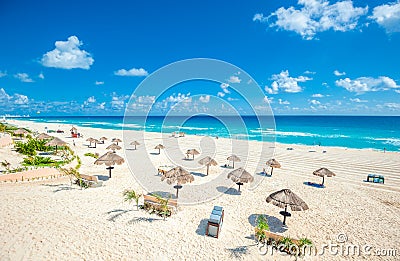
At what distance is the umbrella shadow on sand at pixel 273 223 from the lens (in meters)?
8.46

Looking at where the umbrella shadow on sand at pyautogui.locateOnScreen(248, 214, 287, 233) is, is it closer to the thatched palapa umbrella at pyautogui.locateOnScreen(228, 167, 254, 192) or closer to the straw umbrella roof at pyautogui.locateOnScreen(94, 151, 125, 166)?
the thatched palapa umbrella at pyautogui.locateOnScreen(228, 167, 254, 192)

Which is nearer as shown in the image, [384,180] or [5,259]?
[5,259]

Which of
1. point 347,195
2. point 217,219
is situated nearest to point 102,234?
point 217,219

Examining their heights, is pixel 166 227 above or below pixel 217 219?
below

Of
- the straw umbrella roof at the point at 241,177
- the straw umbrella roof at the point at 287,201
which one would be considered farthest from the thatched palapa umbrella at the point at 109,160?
the straw umbrella roof at the point at 287,201

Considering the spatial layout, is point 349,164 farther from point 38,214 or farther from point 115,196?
point 38,214

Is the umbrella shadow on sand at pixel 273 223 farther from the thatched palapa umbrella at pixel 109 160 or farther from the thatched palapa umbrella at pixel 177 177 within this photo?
the thatched palapa umbrella at pixel 109 160

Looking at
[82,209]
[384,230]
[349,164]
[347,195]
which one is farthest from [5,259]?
[349,164]

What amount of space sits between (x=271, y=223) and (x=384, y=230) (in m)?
4.51

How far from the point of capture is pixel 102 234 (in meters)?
7.16

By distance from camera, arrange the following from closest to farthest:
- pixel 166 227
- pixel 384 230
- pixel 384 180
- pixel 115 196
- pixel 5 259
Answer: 1. pixel 5 259
2. pixel 166 227
3. pixel 384 230
4. pixel 115 196
5. pixel 384 180

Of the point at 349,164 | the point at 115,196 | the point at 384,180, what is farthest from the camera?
the point at 349,164

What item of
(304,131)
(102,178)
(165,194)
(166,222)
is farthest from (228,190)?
(304,131)

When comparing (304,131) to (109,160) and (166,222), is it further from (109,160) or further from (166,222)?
(166,222)
